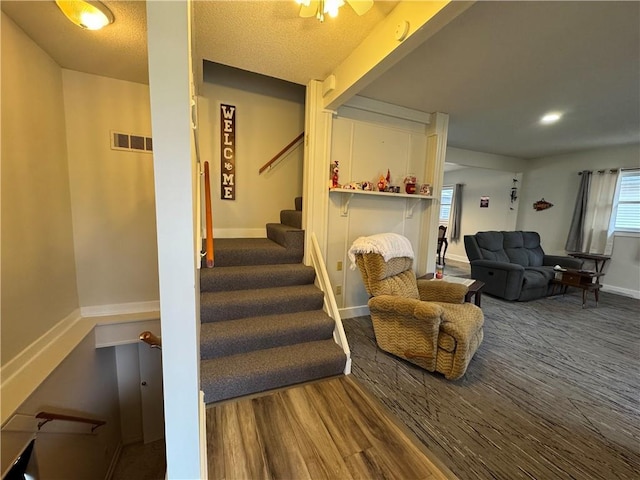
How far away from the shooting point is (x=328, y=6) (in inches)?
56.3

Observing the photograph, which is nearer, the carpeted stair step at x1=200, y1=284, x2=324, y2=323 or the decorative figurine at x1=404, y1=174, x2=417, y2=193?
the carpeted stair step at x1=200, y1=284, x2=324, y2=323

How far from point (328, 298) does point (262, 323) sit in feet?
2.10

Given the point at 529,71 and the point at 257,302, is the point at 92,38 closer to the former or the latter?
the point at 257,302

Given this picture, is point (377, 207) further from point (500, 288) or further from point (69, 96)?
point (69, 96)

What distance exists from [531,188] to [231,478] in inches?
287

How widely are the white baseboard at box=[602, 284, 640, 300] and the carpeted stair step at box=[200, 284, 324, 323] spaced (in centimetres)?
572

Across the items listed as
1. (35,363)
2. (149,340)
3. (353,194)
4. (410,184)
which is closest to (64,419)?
(35,363)

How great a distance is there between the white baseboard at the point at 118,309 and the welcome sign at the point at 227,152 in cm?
149

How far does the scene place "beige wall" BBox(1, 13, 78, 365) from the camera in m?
1.71

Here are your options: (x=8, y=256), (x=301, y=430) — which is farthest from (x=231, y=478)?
(x=8, y=256)

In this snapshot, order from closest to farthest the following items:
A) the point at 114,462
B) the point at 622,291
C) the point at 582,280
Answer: the point at 114,462 < the point at 582,280 < the point at 622,291

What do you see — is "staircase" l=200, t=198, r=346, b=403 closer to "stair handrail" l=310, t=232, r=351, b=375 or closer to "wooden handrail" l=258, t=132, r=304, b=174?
"stair handrail" l=310, t=232, r=351, b=375

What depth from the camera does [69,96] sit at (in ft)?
8.04

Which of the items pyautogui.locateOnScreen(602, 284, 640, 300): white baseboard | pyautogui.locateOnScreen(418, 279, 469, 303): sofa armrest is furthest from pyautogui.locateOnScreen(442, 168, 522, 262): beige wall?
pyautogui.locateOnScreen(418, 279, 469, 303): sofa armrest
